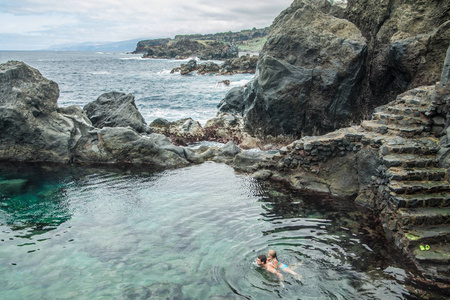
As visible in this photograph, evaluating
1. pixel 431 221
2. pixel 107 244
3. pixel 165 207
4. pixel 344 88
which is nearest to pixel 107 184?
pixel 165 207

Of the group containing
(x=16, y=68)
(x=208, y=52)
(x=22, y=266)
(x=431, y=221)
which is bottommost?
(x=22, y=266)

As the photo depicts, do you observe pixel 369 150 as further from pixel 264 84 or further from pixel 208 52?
pixel 208 52

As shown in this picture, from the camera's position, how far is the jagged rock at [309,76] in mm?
23031

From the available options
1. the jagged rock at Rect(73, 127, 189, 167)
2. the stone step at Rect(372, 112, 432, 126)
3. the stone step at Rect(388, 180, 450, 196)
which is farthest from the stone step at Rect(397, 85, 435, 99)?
the jagged rock at Rect(73, 127, 189, 167)

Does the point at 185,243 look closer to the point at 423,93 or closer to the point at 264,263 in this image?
the point at 264,263

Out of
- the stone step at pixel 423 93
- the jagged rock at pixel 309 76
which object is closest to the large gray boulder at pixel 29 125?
the jagged rock at pixel 309 76

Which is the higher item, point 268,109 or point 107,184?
point 268,109

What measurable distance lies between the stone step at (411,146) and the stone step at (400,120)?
0.90 meters

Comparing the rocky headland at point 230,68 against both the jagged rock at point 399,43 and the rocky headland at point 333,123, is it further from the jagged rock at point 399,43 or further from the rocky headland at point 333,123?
the jagged rock at point 399,43

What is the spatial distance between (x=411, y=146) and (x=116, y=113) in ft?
73.0

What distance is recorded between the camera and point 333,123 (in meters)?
23.7

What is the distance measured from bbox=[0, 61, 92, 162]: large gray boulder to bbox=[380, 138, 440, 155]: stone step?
1855 centimetres

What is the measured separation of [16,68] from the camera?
22.0 meters

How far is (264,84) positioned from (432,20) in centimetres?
1146
